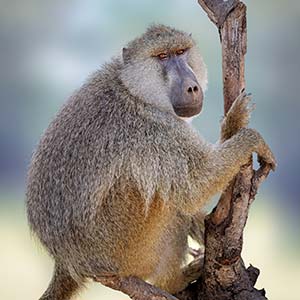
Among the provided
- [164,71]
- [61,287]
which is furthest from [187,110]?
[61,287]

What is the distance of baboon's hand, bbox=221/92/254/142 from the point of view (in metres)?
4.58

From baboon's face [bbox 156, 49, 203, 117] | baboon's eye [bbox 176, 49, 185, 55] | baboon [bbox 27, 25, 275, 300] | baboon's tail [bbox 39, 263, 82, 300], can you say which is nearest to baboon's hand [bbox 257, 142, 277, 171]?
baboon [bbox 27, 25, 275, 300]

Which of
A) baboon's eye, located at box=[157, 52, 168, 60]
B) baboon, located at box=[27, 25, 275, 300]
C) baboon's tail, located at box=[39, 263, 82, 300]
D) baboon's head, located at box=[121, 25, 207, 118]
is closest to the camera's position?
baboon, located at box=[27, 25, 275, 300]

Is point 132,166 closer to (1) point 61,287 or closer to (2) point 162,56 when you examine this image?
(2) point 162,56

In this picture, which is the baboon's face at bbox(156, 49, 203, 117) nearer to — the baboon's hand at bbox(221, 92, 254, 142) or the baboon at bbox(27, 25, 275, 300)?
the baboon at bbox(27, 25, 275, 300)

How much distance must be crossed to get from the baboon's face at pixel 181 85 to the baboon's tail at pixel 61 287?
1240 mm

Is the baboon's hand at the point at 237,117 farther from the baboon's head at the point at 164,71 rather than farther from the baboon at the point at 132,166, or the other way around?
the baboon's head at the point at 164,71

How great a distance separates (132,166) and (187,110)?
0.47 metres

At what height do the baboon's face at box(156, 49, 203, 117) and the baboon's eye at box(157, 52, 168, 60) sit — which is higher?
the baboon's eye at box(157, 52, 168, 60)

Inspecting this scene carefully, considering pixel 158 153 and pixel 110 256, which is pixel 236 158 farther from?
pixel 110 256

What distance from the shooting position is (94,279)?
4.54 m

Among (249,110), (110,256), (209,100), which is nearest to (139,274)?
(110,256)

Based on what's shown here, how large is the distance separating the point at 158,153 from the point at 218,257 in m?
0.76

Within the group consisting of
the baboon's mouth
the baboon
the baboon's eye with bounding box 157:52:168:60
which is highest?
the baboon's eye with bounding box 157:52:168:60
